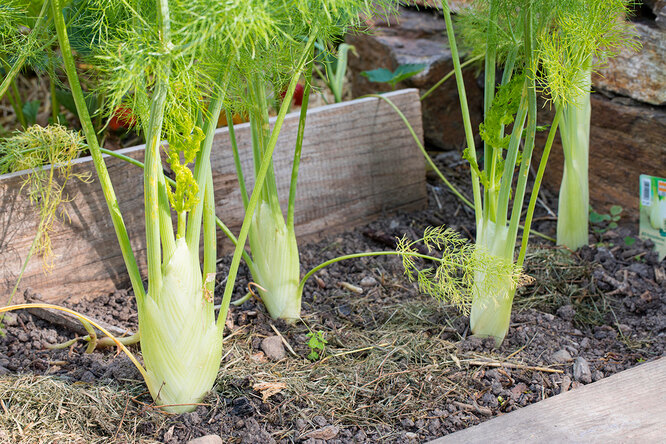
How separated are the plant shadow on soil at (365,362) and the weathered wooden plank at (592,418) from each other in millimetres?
66

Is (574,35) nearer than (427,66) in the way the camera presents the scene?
Yes

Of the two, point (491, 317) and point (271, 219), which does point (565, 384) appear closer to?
point (491, 317)

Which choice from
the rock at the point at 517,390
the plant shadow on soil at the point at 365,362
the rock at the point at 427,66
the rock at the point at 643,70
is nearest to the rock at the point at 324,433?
the plant shadow on soil at the point at 365,362

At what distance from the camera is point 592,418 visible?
89 cm

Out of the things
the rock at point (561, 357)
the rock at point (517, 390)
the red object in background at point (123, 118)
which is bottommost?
the rock at point (517, 390)

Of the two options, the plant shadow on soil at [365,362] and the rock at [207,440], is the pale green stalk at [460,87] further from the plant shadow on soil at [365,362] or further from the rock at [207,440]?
the rock at [207,440]

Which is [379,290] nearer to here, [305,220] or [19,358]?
[305,220]

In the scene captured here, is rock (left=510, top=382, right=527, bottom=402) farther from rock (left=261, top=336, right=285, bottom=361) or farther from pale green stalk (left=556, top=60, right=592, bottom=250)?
pale green stalk (left=556, top=60, right=592, bottom=250)

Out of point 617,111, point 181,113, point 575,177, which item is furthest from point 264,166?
point 617,111

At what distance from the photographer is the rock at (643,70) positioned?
1.48 meters

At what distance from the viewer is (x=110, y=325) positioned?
1.18 metres

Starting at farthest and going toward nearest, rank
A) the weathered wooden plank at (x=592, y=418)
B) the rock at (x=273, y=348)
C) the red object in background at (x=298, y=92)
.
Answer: the red object in background at (x=298, y=92) → the rock at (x=273, y=348) → the weathered wooden plank at (x=592, y=418)

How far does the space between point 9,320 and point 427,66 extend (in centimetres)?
134

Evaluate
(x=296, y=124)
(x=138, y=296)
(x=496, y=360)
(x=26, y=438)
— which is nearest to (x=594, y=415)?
(x=496, y=360)
